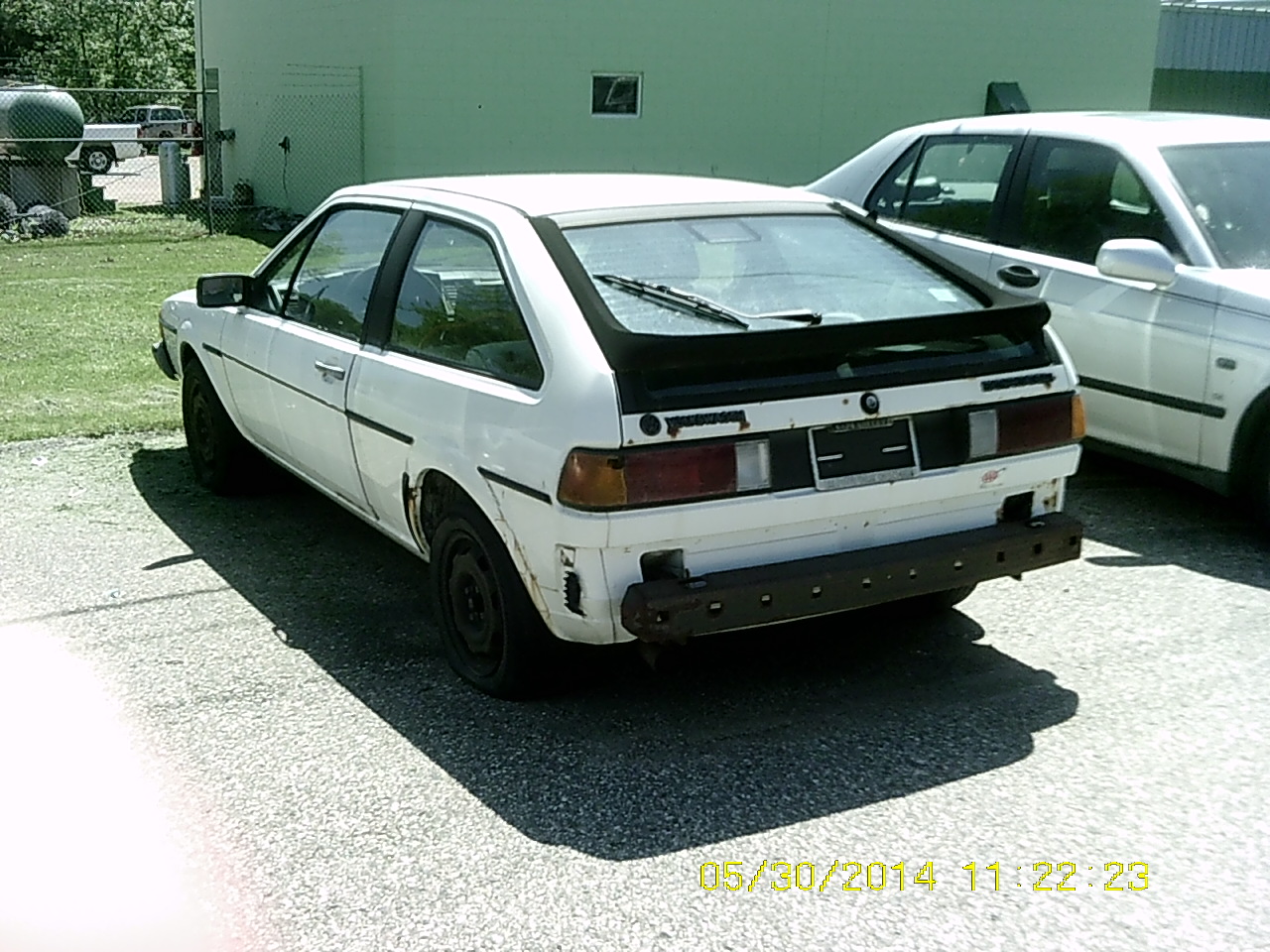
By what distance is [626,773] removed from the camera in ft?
12.4

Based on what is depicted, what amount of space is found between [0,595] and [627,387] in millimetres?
2932

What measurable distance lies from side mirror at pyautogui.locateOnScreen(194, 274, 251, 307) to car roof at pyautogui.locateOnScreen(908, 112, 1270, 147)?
392 centimetres

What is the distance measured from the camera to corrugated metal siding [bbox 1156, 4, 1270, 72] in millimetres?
23359

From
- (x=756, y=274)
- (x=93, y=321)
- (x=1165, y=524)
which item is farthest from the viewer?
(x=93, y=321)

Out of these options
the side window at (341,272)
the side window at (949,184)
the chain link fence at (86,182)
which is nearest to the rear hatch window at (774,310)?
the side window at (341,272)

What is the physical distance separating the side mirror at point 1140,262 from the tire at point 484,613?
321 centimetres

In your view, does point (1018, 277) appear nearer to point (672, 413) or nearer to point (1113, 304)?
point (1113, 304)

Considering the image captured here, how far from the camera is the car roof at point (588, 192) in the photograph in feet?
14.6

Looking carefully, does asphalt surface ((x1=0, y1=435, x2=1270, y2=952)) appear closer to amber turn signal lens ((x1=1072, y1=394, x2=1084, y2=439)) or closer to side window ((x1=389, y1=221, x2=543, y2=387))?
amber turn signal lens ((x1=1072, y1=394, x2=1084, y2=439))

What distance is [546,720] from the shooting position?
4.11 meters

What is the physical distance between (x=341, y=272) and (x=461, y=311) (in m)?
1.03

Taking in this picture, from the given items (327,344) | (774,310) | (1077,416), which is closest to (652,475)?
(774,310)

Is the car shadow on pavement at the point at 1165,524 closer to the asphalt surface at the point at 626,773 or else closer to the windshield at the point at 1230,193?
the asphalt surface at the point at 626,773
